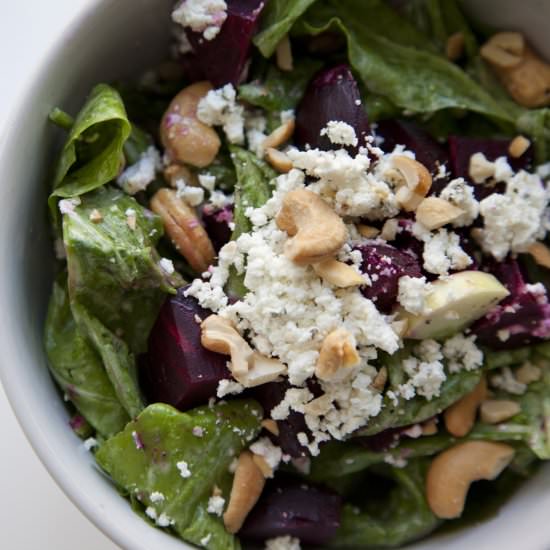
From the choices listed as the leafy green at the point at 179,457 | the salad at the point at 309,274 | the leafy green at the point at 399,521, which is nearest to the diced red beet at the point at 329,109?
the salad at the point at 309,274

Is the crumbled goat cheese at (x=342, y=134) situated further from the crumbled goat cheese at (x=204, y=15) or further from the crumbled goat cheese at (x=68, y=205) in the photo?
the crumbled goat cheese at (x=68, y=205)

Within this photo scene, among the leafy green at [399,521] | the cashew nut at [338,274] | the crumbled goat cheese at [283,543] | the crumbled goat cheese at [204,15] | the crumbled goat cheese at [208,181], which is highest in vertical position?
the crumbled goat cheese at [204,15]

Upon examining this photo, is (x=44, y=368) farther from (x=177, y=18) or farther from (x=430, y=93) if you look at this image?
(x=430, y=93)

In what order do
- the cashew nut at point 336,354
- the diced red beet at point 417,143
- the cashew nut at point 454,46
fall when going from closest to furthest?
the cashew nut at point 336,354 < the diced red beet at point 417,143 < the cashew nut at point 454,46

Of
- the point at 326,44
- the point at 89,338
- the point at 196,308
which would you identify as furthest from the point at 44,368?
the point at 326,44

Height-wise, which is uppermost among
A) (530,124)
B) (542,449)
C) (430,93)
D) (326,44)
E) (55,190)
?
(55,190)
